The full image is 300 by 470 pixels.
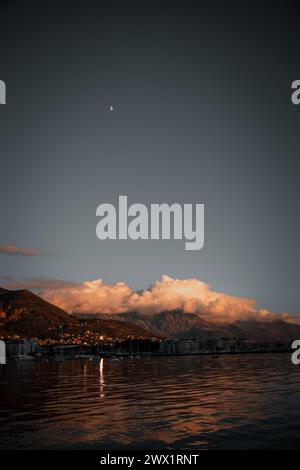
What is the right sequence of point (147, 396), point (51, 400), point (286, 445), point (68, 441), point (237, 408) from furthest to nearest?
point (147, 396) → point (51, 400) → point (237, 408) → point (68, 441) → point (286, 445)

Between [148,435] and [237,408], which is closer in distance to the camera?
[148,435]

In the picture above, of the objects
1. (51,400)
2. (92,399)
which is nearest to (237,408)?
(92,399)

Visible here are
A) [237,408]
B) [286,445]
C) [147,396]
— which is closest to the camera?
[286,445]

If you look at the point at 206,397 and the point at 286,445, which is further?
the point at 206,397

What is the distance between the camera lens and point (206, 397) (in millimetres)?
62219

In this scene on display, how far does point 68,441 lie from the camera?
33375mm
